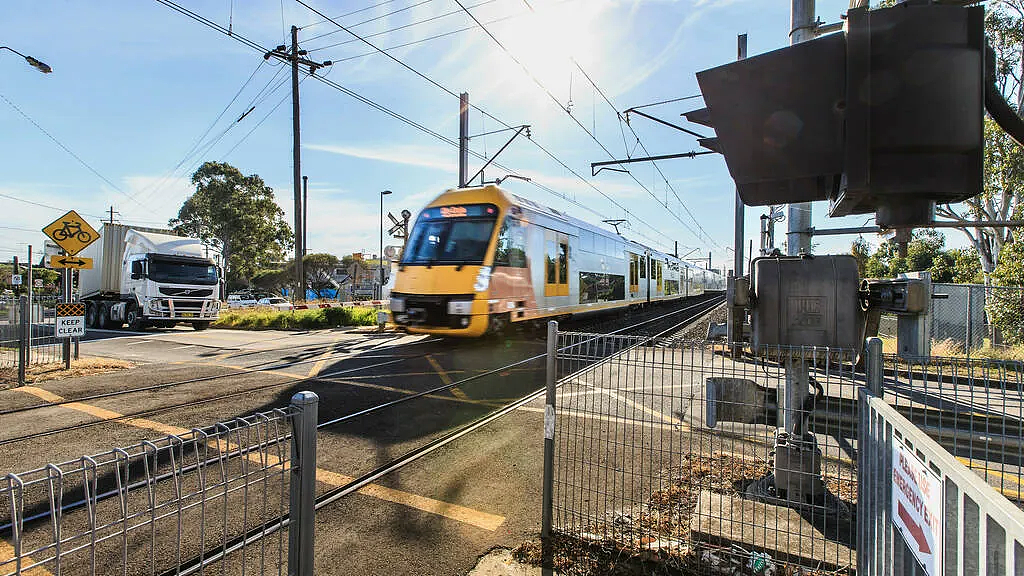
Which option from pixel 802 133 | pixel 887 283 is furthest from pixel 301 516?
pixel 887 283

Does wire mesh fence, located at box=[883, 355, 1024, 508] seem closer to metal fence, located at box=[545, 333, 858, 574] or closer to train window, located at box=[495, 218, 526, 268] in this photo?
metal fence, located at box=[545, 333, 858, 574]

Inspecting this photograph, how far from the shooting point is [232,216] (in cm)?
3806

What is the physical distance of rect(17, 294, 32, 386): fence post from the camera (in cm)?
792

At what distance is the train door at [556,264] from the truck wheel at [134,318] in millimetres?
14397

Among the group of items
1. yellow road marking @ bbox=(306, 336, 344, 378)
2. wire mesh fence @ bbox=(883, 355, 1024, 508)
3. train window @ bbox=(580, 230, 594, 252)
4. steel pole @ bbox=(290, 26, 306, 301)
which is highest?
steel pole @ bbox=(290, 26, 306, 301)

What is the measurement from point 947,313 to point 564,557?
54.6ft

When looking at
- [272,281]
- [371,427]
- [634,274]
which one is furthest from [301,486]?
[272,281]

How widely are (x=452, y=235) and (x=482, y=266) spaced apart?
116 centimetres

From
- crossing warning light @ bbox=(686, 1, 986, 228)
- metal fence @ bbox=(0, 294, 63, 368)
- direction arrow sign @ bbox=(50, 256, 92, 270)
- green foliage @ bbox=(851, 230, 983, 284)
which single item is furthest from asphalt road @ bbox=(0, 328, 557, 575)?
green foliage @ bbox=(851, 230, 983, 284)

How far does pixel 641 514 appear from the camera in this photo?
3383 millimetres

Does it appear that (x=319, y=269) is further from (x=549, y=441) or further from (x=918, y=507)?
(x=918, y=507)

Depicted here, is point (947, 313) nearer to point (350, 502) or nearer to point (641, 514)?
point (641, 514)

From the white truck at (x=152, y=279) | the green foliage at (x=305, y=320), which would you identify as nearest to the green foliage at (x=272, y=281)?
the white truck at (x=152, y=279)

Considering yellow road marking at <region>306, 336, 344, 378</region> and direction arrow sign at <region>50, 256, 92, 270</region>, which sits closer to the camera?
yellow road marking at <region>306, 336, 344, 378</region>
